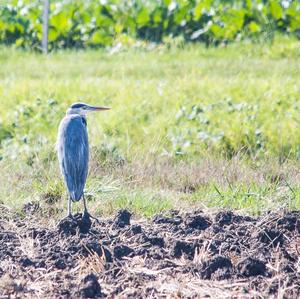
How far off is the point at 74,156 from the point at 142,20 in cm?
746

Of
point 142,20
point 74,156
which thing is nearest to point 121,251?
point 74,156

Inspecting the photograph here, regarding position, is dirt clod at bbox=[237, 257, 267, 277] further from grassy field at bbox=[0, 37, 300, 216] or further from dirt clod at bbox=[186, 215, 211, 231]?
grassy field at bbox=[0, 37, 300, 216]

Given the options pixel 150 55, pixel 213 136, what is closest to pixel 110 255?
pixel 213 136

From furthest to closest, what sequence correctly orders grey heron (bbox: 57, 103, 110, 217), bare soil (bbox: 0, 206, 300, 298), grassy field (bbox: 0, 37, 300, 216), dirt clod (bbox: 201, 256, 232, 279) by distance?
A: grassy field (bbox: 0, 37, 300, 216) < grey heron (bbox: 57, 103, 110, 217) < dirt clod (bbox: 201, 256, 232, 279) < bare soil (bbox: 0, 206, 300, 298)

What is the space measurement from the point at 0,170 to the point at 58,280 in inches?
121

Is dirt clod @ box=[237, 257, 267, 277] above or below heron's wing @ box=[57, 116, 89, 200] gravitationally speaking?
below

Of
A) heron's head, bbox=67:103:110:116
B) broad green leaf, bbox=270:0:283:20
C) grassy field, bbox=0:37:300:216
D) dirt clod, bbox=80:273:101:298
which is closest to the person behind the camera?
dirt clod, bbox=80:273:101:298

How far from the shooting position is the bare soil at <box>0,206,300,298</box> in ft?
17.7

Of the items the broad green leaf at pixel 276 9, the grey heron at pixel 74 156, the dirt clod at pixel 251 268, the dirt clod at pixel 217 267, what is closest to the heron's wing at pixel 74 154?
the grey heron at pixel 74 156

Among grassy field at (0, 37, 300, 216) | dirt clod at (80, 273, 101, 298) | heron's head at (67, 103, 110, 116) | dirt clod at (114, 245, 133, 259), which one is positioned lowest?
grassy field at (0, 37, 300, 216)

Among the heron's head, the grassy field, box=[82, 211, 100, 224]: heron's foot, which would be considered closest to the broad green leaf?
the grassy field

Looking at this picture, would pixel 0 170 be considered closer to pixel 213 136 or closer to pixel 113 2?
pixel 213 136

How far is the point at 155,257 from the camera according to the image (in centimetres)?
595

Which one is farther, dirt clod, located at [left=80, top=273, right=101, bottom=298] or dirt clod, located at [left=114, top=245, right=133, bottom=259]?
dirt clod, located at [left=114, top=245, right=133, bottom=259]
